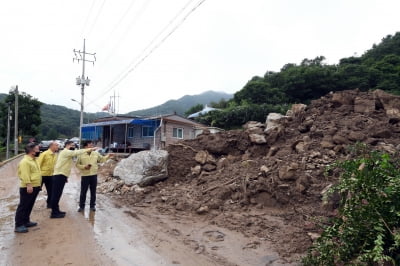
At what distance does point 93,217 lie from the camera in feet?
20.2

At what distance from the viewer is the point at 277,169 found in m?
6.89

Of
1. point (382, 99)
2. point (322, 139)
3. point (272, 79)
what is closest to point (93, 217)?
point (322, 139)

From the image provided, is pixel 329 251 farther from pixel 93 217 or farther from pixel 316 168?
pixel 93 217

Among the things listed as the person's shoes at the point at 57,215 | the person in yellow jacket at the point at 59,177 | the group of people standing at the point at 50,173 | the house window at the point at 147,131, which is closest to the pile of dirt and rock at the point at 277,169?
the group of people standing at the point at 50,173

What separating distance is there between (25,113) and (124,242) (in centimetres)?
3281

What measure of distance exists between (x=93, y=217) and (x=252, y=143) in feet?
17.6

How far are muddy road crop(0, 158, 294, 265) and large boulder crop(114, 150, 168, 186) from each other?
2070mm

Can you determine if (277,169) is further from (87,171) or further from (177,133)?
(177,133)

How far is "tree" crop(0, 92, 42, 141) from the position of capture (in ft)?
104

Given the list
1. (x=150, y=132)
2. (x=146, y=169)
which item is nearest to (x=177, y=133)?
(x=150, y=132)

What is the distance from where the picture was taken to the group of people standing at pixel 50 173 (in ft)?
16.8

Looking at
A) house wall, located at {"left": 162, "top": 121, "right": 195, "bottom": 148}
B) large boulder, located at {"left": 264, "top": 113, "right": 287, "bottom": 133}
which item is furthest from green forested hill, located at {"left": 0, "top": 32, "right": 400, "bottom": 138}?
large boulder, located at {"left": 264, "top": 113, "right": 287, "bottom": 133}

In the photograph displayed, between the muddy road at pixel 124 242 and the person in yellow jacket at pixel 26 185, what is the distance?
0.77 ft

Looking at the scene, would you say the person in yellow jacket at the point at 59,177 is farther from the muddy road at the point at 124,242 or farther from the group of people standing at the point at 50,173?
the muddy road at the point at 124,242
